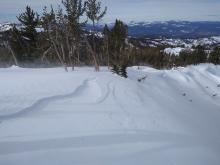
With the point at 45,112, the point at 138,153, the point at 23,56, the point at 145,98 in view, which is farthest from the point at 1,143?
the point at 23,56

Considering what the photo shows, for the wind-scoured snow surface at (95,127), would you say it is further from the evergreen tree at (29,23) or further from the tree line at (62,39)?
the evergreen tree at (29,23)

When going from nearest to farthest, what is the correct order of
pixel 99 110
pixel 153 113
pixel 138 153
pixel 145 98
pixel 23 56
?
pixel 138 153, pixel 99 110, pixel 153 113, pixel 145 98, pixel 23 56

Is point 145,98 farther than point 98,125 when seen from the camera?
Yes

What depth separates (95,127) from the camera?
285 inches

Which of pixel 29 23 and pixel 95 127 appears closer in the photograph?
pixel 95 127

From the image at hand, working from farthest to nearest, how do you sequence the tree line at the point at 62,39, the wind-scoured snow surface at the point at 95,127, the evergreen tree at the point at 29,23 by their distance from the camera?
1. the evergreen tree at the point at 29,23
2. the tree line at the point at 62,39
3. the wind-scoured snow surface at the point at 95,127

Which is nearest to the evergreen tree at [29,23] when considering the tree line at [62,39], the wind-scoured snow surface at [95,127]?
the tree line at [62,39]

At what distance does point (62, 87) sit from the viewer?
10977mm

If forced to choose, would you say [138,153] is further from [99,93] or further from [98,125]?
[99,93]

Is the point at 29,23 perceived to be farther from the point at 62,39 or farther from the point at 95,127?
the point at 95,127

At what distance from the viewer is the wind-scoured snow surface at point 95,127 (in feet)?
19.0

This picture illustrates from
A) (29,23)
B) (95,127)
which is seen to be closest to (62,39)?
(29,23)

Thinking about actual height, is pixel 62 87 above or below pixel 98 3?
below

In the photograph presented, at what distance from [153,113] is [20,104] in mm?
4250
